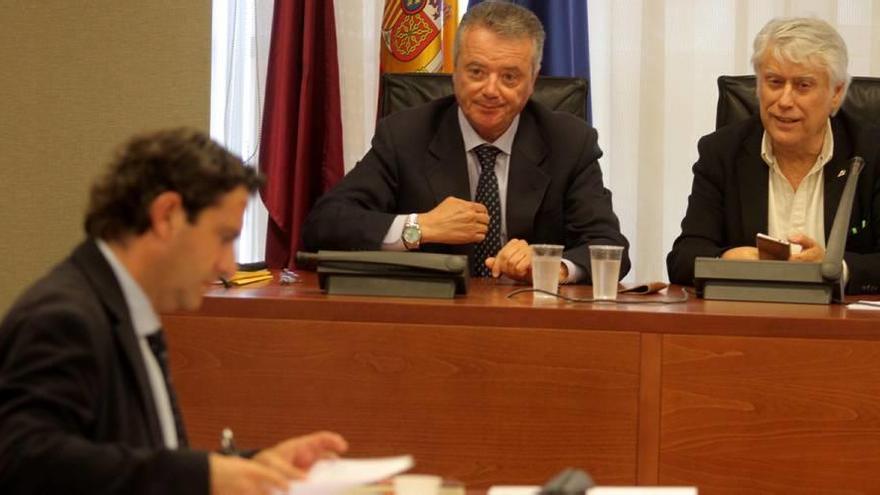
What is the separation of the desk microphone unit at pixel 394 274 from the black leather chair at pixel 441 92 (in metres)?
1.16

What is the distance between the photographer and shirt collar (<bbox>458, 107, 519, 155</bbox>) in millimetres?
3436

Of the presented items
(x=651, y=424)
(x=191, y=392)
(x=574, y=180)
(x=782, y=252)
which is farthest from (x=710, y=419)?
(x=574, y=180)

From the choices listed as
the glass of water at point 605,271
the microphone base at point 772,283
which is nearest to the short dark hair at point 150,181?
the glass of water at point 605,271

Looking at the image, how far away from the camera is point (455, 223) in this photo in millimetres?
3072

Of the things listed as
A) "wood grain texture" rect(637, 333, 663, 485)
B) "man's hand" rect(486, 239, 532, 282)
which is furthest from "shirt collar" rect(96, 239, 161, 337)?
"man's hand" rect(486, 239, 532, 282)

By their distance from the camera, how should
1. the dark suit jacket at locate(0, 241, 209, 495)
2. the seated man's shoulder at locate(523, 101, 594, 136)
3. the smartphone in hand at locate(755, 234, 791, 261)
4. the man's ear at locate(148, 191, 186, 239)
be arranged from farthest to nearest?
the seated man's shoulder at locate(523, 101, 594, 136) < the smartphone in hand at locate(755, 234, 791, 261) < the man's ear at locate(148, 191, 186, 239) < the dark suit jacket at locate(0, 241, 209, 495)

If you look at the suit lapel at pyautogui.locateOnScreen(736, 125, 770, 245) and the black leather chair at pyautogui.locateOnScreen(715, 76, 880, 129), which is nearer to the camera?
the suit lapel at pyautogui.locateOnScreen(736, 125, 770, 245)

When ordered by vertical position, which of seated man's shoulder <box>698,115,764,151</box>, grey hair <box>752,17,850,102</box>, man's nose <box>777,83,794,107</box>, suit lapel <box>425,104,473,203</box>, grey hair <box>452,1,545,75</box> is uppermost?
grey hair <box>452,1,545,75</box>

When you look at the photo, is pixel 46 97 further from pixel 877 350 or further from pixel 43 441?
pixel 43 441

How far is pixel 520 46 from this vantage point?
11.1 feet

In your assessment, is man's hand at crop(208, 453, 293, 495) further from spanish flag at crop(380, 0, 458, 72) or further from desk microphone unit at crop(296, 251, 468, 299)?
spanish flag at crop(380, 0, 458, 72)

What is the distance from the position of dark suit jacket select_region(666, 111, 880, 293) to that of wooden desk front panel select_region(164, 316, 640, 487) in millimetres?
987

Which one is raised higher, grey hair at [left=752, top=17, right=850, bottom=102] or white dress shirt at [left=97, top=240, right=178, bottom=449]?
grey hair at [left=752, top=17, right=850, bottom=102]

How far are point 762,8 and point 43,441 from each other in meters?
3.79
